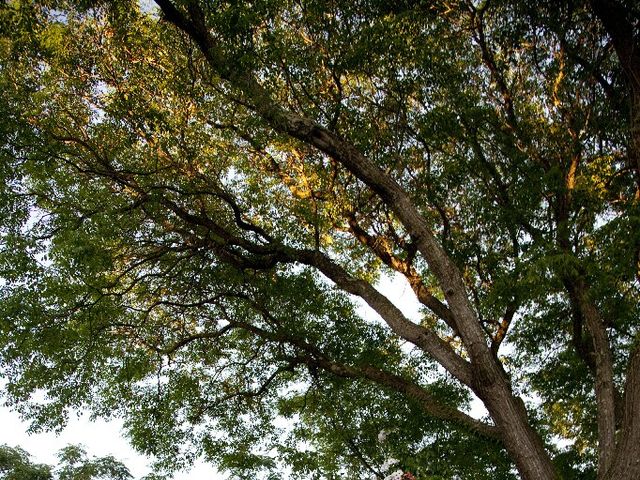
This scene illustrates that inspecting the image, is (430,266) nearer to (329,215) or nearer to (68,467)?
(329,215)

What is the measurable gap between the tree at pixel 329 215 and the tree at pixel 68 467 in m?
15.7

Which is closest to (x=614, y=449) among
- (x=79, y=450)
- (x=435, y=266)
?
(x=435, y=266)

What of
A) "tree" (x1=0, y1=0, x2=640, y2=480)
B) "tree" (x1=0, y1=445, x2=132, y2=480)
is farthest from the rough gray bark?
"tree" (x1=0, y1=445, x2=132, y2=480)

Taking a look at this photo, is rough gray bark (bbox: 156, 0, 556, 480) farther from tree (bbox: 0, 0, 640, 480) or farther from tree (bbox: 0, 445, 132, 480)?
tree (bbox: 0, 445, 132, 480)

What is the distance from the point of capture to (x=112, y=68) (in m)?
8.14

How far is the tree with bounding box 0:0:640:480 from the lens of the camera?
21.6ft

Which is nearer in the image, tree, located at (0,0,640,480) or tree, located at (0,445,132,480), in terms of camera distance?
tree, located at (0,0,640,480)

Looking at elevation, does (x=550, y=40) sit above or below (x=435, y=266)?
above

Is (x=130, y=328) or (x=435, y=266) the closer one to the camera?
(x=435, y=266)

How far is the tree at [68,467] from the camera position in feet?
74.1

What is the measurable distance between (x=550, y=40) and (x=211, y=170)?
20.2 feet

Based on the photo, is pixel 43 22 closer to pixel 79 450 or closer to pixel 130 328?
pixel 130 328

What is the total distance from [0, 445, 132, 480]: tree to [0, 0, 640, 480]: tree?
15.7 meters

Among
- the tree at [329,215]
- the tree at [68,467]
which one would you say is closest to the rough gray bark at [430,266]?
the tree at [329,215]
